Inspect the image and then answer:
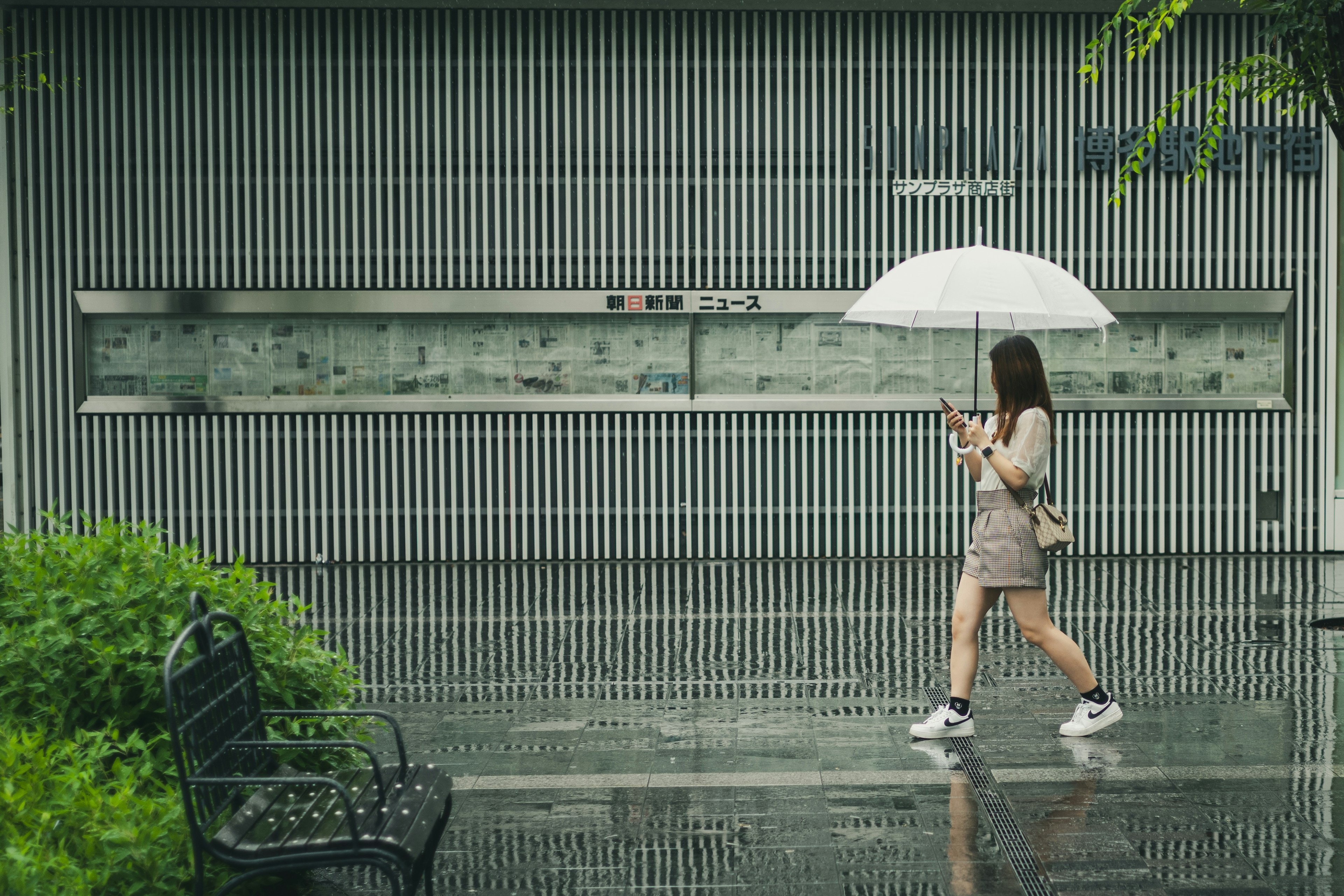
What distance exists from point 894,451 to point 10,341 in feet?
26.5

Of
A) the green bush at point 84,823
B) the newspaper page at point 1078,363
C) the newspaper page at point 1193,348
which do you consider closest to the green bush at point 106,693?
the green bush at point 84,823

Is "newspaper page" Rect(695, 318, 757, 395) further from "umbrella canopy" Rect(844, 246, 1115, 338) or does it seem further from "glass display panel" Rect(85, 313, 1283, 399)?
"umbrella canopy" Rect(844, 246, 1115, 338)

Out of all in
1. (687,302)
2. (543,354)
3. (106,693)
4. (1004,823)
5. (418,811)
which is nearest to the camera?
(418,811)

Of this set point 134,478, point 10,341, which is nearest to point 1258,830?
point 134,478

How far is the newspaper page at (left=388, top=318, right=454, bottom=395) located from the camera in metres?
11.2

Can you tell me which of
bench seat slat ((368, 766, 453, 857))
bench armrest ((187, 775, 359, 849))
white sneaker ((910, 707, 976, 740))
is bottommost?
white sneaker ((910, 707, 976, 740))

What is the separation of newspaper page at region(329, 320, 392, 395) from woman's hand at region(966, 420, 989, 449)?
6.66 m

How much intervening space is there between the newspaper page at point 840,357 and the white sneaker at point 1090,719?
5.61 metres

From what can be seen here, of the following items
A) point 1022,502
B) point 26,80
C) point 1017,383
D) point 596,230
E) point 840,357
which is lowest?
point 1022,502

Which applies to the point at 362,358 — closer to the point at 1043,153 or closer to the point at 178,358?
the point at 178,358

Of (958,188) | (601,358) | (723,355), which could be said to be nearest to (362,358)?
(601,358)

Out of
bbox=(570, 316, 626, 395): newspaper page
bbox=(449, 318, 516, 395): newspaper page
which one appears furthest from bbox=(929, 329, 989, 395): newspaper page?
bbox=(449, 318, 516, 395): newspaper page

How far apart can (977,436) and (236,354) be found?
762 cm

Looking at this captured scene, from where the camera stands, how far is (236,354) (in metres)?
11.1
